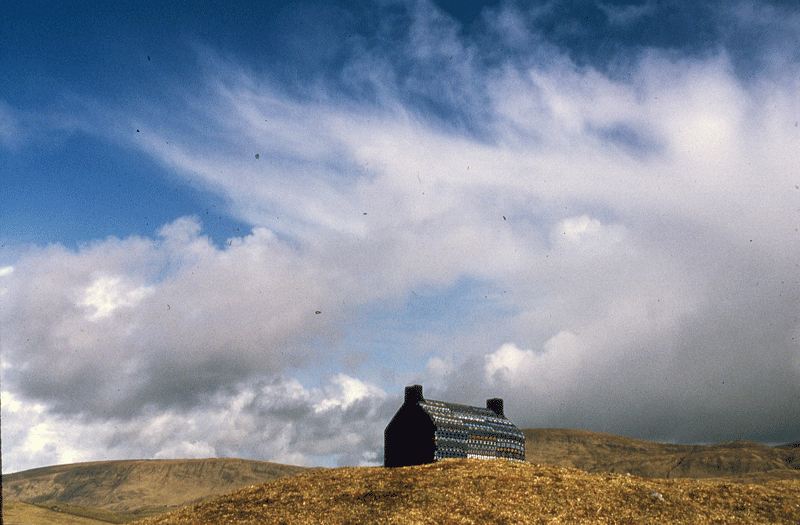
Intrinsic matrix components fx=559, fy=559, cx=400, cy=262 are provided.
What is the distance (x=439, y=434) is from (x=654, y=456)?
108412 mm

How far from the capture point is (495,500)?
2764cm

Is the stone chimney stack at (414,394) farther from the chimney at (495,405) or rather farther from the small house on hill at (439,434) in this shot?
the chimney at (495,405)

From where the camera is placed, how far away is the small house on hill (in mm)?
46812

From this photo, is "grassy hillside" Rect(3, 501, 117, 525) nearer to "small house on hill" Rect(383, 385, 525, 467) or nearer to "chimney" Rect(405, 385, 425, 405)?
"small house on hill" Rect(383, 385, 525, 467)

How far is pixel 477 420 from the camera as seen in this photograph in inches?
2028

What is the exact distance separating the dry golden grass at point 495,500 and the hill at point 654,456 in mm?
79441

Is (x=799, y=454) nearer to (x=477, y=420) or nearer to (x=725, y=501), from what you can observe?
(x=477, y=420)

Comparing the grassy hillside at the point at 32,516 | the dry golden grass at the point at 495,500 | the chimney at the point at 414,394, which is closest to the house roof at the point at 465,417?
the chimney at the point at 414,394

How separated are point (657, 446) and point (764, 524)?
134488mm

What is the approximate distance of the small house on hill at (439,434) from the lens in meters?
46.8

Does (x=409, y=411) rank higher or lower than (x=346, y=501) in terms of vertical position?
higher

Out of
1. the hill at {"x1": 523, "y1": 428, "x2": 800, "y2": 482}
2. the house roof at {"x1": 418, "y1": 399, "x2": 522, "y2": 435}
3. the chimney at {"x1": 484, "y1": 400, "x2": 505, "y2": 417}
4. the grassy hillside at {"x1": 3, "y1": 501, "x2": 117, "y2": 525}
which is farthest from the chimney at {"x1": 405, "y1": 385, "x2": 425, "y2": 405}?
the hill at {"x1": 523, "y1": 428, "x2": 800, "y2": 482}

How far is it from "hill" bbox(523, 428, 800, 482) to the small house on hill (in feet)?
222

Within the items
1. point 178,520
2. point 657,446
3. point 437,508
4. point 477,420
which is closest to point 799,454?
point 657,446
